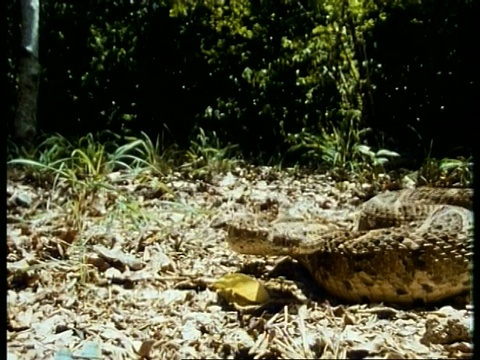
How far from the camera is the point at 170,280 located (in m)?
1.78

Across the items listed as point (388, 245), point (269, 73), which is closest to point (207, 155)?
point (269, 73)

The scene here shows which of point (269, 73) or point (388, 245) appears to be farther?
point (269, 73)

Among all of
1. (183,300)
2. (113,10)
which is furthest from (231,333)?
(113,10)

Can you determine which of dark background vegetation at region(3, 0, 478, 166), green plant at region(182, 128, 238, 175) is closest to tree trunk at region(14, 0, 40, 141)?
dark background vegetation at region(3, 0, 478, 166)

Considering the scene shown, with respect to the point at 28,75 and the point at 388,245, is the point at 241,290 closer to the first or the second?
the point at 388,245

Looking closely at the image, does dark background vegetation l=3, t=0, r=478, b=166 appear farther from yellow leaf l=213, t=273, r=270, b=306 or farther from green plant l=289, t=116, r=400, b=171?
yellow leaf l=213, t=273, r=270, b=306

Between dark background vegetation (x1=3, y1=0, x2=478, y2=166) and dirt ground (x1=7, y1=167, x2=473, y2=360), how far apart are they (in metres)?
0.10

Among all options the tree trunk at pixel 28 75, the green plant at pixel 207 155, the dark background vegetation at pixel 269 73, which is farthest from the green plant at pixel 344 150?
the tree trunk at pixel 28 75

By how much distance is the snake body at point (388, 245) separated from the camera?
5.44 feet

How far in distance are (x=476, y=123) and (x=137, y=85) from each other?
2.19 ft

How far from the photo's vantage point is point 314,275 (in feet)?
5.64

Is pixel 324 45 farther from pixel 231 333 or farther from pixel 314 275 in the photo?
pixel 231 333

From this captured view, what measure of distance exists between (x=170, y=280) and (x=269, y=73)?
1.46 ft

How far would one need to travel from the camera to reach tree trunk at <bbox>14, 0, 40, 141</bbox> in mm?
1905
